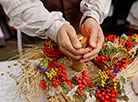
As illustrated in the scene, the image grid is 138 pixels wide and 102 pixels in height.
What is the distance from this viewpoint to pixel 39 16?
51 centimetres

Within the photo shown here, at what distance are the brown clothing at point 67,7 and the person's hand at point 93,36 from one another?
22cm

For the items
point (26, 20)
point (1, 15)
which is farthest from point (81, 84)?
point (1, 15)

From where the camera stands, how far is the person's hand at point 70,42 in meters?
0.45

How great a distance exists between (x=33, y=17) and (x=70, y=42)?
204 millimetres

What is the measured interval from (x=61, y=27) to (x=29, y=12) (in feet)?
0.52

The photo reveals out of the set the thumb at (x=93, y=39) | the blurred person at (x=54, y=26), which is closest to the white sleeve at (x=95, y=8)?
the blurred person at (x=54, y=26)

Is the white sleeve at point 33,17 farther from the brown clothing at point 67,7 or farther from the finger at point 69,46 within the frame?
the brown clothing at point 67,7

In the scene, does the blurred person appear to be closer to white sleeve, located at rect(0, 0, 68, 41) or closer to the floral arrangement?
white sleeve, located at rect(0, 0, 68, 41)

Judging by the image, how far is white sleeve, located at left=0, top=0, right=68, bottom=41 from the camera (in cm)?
49

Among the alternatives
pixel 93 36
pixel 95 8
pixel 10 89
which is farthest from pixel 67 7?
pixel 10 89

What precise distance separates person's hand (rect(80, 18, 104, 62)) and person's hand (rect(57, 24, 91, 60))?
22 mm

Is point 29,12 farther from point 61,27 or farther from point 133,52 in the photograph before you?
point 133,52

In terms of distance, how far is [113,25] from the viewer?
2115 mm

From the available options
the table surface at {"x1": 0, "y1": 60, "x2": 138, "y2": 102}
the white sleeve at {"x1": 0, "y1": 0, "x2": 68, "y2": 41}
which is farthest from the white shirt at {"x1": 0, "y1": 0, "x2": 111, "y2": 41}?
the table surface at {"x1": 0, "y1": 60, "x2": 138, "y2": 102}
